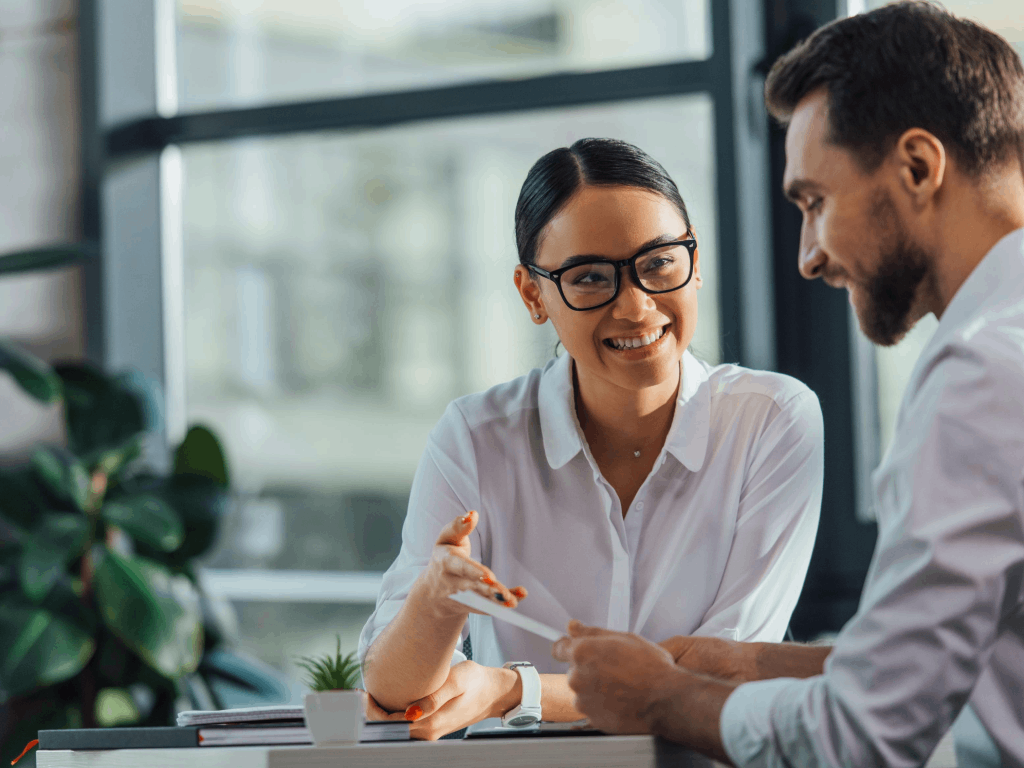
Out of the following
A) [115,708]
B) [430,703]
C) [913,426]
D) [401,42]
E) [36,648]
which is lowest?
[115,708]

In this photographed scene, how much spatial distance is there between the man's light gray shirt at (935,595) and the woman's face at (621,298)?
2.27 feet

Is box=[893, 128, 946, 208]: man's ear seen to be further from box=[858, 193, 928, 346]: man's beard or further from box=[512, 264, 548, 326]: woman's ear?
box=[512, 264, 548, 326]: woman's ear

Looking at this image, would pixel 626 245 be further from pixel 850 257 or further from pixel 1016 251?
pixel 1016 251

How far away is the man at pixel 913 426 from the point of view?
93 cm

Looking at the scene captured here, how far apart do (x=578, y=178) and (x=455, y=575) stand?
723 millimetres

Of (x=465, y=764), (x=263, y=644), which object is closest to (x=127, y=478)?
(x=263, y=644)

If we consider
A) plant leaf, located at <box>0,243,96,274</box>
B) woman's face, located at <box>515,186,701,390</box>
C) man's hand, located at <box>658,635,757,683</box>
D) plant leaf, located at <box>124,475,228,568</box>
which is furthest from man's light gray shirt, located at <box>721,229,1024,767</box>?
plant leaf, located at <box>0,243,96,274</box>

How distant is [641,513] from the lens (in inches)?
69.1

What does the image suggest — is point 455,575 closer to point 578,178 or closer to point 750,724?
point 750,724

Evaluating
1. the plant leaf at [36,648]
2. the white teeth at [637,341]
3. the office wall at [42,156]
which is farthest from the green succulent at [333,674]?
the office wall at [42,156]

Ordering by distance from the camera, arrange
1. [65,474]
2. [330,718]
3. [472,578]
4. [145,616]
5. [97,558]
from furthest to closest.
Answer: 1. [97,558]
2. [65,474]
3. [145,616]
4. [472,578]
5. [330,718]

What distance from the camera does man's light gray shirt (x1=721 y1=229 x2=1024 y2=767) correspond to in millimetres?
926

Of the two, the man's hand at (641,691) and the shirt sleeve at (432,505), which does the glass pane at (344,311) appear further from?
the man's hand at (641,691)

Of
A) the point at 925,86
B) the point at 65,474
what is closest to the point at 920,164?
the point at 925,86
